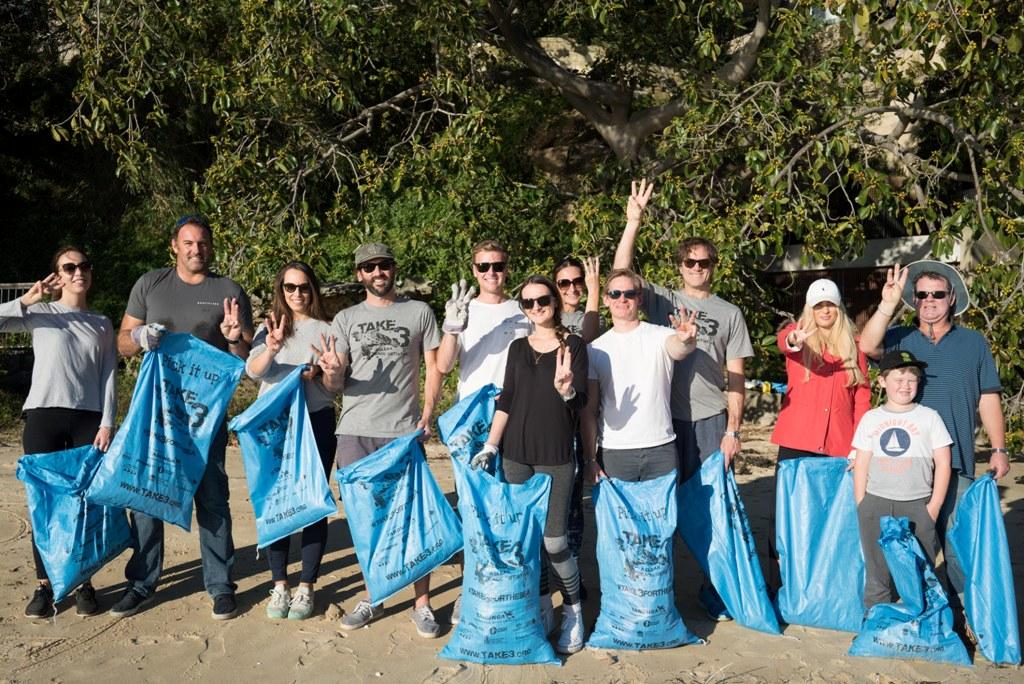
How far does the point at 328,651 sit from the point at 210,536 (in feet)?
2.81

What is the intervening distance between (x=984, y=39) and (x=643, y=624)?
4292 millimetres

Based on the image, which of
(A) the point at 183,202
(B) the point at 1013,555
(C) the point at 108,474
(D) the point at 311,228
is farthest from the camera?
(A) the point at 183,202

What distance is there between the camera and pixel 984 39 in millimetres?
5805

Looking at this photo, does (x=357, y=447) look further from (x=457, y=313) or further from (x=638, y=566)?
(x=638, y=566)

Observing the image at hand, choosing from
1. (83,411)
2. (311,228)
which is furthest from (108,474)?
(311,228)

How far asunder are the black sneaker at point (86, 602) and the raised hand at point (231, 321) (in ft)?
4.56

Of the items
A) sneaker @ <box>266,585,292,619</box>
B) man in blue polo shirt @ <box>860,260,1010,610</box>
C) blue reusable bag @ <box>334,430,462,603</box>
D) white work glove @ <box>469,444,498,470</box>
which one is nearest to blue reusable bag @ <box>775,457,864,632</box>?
man in blue polo shirt @ <box>860,260,1010,610</box>

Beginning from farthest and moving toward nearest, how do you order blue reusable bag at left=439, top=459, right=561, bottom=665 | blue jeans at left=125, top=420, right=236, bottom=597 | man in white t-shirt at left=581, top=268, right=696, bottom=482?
blue jeans at left=125, top=420, right=236, bottom=597 < man in white t-shirt at left=581, top=268, right=696, bottom=482 < blue reusable bag at left=439, top=459, right=561, bottom=665

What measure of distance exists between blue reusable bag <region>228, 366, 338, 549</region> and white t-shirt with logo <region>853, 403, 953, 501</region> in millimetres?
Answer: 2393

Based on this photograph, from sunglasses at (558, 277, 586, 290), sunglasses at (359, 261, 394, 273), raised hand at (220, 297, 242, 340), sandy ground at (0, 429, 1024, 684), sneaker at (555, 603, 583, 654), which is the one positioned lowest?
sandy ground at (0, 429, 1024, 684)

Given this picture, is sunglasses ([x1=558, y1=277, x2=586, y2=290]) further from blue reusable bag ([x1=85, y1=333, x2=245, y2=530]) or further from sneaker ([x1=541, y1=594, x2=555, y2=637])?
blue reusable bag ([x1=85, y1=333, x2=245, y2=530])

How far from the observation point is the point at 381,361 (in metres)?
4.24

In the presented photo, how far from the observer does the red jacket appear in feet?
14.1

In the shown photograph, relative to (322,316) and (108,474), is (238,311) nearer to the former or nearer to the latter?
(322,316)
